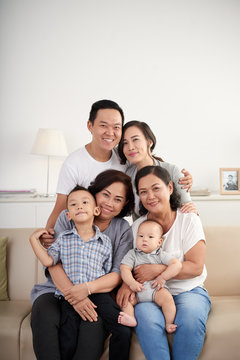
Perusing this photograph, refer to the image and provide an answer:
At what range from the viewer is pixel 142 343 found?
158 cm

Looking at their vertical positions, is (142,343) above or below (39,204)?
below

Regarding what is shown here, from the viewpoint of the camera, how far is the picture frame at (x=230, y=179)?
3.84m

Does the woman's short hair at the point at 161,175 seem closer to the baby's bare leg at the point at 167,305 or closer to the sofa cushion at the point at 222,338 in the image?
the baby's bare leg at the point at 167,305

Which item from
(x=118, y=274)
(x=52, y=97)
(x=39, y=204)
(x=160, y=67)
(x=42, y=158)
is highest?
(x=160, y=67)

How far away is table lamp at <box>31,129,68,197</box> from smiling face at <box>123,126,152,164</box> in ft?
5.25

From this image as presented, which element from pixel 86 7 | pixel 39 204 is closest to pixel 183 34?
pixel 86 7

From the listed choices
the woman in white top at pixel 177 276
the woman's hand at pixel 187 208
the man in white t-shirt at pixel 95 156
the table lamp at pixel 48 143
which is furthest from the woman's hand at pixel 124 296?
the table lamp at pixel 48 143

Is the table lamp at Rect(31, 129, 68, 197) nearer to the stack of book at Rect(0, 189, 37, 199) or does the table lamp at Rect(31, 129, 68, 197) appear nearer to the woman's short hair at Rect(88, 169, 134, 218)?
the stack of book at Rect(0, 189, 37, 199)

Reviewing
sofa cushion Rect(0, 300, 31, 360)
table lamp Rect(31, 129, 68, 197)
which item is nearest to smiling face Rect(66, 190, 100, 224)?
sofa cushion Rect(0, 300, 31, 360)

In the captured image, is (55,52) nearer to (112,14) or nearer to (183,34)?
(112,14)

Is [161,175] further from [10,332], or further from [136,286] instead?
[10,332]

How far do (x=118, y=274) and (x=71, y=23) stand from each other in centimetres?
310

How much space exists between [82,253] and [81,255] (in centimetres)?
1

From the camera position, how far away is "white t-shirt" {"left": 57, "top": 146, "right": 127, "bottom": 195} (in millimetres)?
2238
